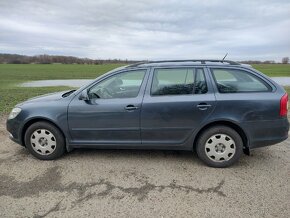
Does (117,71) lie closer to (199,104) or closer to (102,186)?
(199,104)

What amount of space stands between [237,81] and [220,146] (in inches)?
39.9

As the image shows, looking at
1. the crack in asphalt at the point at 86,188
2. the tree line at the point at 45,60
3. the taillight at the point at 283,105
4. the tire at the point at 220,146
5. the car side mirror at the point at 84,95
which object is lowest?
the crack in asphalt at the point at 86,188

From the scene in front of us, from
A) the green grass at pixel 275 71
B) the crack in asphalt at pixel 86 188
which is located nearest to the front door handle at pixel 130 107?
the crack in asphalt at pixel 86 188

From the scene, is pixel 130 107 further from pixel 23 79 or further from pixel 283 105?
pixel 23 79

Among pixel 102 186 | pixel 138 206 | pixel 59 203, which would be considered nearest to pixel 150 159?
pixel 102 186

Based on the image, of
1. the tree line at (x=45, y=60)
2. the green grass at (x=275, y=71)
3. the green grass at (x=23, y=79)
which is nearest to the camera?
the green grass at (x=23, y=79)

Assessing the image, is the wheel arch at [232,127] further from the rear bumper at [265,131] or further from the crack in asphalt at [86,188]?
the crack in asphalt at [86,188]

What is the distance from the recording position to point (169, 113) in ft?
13.1

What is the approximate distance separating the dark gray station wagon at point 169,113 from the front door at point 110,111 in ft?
0.05

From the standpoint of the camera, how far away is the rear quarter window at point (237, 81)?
401 cm

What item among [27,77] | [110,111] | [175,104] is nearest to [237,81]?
[175,104]

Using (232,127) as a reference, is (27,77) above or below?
above

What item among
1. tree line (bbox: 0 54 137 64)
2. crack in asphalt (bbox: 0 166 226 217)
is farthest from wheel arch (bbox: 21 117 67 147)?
tree line (bbox: 0 54 137 64)

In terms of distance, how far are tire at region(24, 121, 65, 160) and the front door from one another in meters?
0.25
